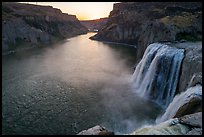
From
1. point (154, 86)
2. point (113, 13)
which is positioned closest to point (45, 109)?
point (154, 86)

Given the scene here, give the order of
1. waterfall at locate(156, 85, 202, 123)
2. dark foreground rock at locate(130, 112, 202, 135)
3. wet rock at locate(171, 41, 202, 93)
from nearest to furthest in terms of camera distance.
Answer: dark foreground rock at locate(130, 112, 202, 135) → waterfall at locate(156, 85, 202, 123) → wet rock at locate(171, 41, 202, 93)

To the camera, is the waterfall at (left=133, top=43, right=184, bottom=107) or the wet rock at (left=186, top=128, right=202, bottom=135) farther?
the waterfall at (left=133, top=43, right=184, bottom=107)

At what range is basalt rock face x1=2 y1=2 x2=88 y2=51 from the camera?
243 feet

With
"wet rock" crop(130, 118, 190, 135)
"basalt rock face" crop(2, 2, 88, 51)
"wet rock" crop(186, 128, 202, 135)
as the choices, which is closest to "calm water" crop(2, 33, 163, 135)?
"wet rock" crop(130, 118, 190, 135)

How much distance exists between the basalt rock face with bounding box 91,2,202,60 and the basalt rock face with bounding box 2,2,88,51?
24599mm

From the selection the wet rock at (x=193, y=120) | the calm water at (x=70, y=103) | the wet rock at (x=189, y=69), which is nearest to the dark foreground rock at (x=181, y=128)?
the wet rock at (x=193, y=120)

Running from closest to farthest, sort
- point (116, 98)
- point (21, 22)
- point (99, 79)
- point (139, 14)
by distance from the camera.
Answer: point (116, 98), point (99, 79), point (21, 22), point (139, 14)

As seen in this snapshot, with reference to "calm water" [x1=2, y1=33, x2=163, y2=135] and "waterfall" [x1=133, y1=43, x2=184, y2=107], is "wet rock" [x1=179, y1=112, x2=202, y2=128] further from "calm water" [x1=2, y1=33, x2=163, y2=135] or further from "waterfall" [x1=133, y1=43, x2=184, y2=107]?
"waterfall" [x1=133, y1=43, x2=184, y2=107]

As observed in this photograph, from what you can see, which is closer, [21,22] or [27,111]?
[27,111]

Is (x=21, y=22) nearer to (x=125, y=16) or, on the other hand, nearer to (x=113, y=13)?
(x=125, y=16)

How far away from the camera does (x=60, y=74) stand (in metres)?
39.3

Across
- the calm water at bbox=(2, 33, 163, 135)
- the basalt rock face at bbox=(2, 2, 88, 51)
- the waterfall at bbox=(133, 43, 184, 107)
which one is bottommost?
the calm water at bbox=(2, 33, 163, 135)

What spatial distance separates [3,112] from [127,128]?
12721 millimetres

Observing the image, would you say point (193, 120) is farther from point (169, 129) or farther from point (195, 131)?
point (169, 129)
